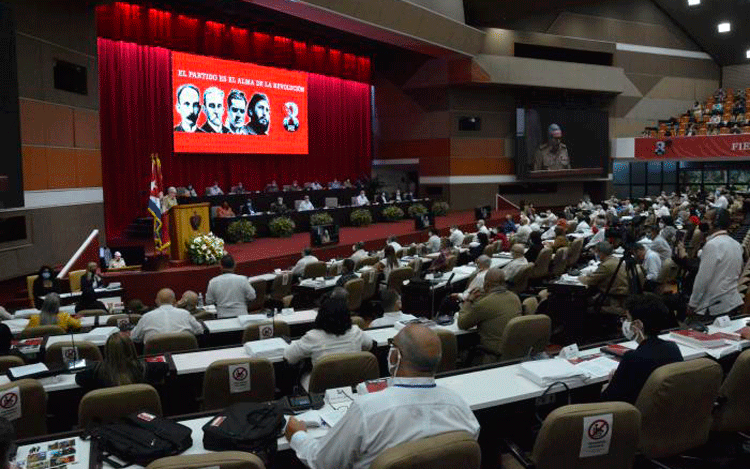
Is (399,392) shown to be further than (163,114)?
No

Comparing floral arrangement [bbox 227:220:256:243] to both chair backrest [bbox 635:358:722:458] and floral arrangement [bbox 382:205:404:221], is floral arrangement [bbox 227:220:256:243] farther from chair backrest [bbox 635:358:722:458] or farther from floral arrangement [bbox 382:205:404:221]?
chair backrest [bbox 635:358:722:458]

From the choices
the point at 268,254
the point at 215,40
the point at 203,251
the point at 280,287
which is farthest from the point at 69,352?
the point at 215,40

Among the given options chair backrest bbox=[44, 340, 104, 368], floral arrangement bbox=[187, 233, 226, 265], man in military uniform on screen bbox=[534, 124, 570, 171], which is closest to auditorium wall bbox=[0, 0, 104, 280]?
floral arrangement bbox=[187, 233, 226, 265]

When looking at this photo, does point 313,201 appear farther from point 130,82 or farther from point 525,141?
point 525,141

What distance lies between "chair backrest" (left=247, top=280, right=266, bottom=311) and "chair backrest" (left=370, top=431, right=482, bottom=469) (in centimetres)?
631

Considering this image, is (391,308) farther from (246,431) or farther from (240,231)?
(240,231)

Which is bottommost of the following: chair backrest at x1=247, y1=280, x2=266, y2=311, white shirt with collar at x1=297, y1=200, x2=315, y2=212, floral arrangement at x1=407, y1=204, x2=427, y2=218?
chair backrest at x1=247, y1=280, x2=266, y2=311

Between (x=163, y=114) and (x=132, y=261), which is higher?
(x=163, y=114)

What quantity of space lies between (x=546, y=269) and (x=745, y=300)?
149 inches

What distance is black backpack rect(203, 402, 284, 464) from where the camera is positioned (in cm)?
268

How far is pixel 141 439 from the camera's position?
2686 mm

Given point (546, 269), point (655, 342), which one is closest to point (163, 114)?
point (546, 269)

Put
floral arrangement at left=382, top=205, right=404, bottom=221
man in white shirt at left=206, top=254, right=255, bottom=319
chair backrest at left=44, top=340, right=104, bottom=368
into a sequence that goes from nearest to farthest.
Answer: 1. chair backrest at left=44, top=340, right=104, bottom=368
2. man in white shirt at left=206, top=254, right=255, bottom=319
3. floral arrangement at left=382, top=205, right=404, bottom=221

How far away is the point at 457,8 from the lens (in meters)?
20.0
